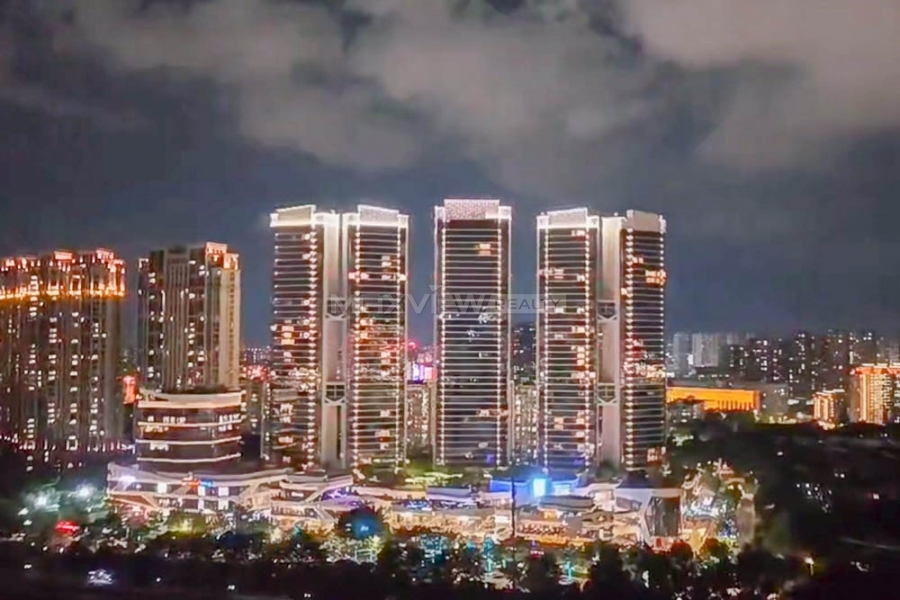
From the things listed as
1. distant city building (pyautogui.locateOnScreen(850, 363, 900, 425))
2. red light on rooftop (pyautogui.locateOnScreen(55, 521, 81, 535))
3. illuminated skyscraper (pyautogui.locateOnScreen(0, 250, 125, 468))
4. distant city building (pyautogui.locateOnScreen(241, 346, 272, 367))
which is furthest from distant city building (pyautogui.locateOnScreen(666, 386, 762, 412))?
red light on rooftop (pyautogui.locateOnScreen(55, 521, 81, 535))

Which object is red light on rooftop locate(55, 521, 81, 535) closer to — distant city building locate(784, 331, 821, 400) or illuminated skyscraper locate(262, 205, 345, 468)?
illuminated skyscraper locate(262, 205, 345, 468)

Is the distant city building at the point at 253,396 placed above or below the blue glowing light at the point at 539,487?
above

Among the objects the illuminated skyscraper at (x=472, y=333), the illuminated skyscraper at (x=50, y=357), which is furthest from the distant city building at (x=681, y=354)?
the illuminated skyscraper at (x=50, y=357)

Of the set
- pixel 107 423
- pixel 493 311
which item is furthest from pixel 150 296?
pixel 493 311

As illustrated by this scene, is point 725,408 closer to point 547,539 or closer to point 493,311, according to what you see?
point 493,311

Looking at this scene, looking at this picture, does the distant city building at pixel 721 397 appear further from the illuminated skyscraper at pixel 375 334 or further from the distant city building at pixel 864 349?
the illuminated skyscraper at pixel 375 334

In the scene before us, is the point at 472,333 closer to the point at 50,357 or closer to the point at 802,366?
the point at 50,357
